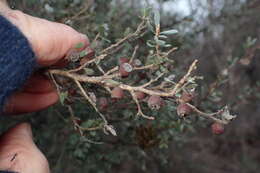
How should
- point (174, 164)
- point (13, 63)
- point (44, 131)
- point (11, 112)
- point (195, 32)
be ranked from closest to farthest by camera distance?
point (13, 63), point (11, 112), point (44, 131), point (195, 32), point (174, 164)

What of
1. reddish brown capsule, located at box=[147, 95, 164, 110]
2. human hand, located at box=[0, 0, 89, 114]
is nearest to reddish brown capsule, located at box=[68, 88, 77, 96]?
human hand, located at box=[0, 0, 89, 114]

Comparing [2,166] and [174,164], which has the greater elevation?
[2,166]

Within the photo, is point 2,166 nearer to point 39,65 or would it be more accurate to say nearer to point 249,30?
point 39,65

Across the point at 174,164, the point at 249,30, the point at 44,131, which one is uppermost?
the point at 44,131

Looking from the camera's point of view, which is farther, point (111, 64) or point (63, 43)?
point (111, 64)

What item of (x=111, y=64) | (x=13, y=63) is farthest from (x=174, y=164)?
(x=13, y=63)

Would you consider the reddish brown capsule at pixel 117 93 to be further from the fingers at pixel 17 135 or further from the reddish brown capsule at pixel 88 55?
the fingers at pixel 17 135

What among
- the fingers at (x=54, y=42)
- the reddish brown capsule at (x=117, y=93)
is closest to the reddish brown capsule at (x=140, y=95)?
the reddish brown capsule at (x=117, y=93)

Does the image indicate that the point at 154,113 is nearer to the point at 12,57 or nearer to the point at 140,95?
the point at 140,95
